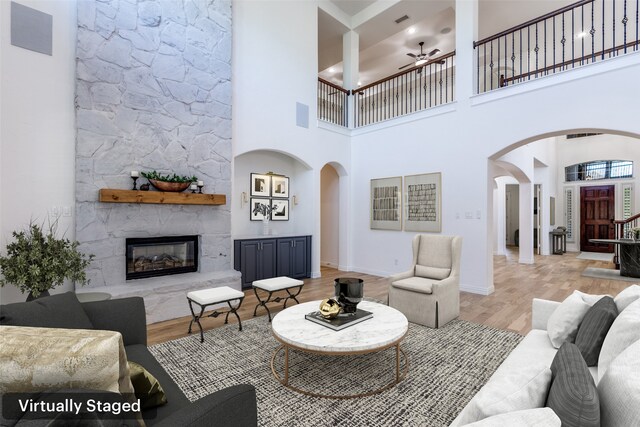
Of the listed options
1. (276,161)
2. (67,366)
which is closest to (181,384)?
(67,366)

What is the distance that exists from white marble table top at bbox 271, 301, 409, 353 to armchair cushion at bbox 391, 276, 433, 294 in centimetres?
88

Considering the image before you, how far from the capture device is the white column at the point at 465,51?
5238 mm

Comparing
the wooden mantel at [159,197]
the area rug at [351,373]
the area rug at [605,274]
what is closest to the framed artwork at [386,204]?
the area rug at [351,373]

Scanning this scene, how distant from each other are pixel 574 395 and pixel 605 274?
7.74 m

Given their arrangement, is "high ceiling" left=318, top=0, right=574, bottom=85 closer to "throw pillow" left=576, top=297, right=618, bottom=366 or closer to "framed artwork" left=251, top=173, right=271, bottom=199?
"framed artwork" left=251, top=173, right=271, bottom=199

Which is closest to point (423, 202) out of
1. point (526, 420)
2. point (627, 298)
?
point (627, 298)

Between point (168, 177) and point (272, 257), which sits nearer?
point (168, 177)

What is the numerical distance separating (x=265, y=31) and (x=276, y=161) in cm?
240

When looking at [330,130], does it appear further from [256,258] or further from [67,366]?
[67,366]

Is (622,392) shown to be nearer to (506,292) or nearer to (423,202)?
(506,292)

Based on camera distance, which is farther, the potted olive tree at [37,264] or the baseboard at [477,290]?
the baseboard at [477,290]

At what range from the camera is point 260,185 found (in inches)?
244

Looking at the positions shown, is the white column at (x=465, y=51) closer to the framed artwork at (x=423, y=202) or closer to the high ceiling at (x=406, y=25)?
the high ceiling at (x=406, y=25)

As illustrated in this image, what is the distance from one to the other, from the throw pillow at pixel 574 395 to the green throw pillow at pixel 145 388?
1520mm
